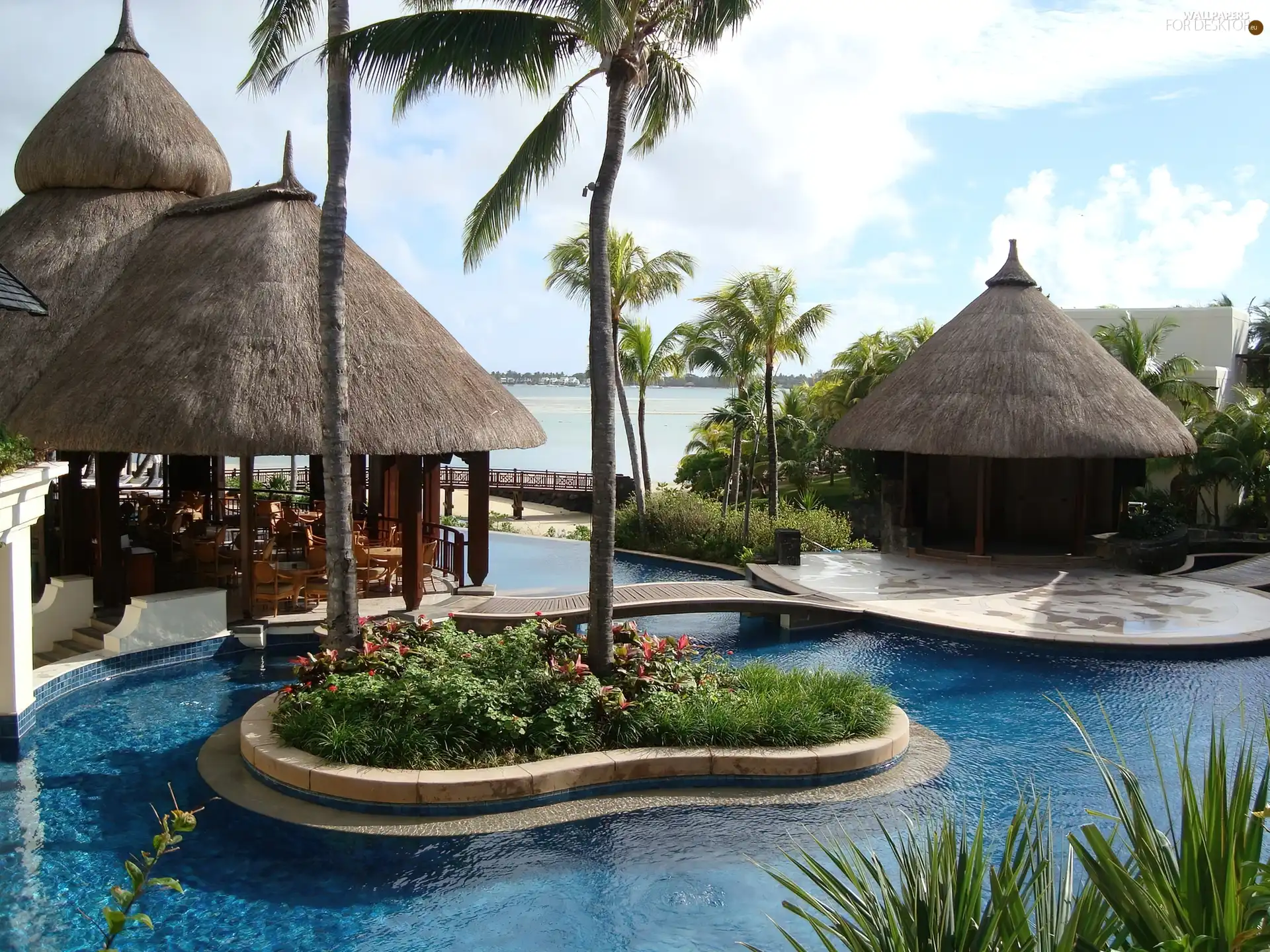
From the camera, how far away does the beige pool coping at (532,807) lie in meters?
7.31

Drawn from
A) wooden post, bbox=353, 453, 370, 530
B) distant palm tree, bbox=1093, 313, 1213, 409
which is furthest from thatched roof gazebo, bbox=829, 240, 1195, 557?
wooden post, bbox=353, 453, 370, 530

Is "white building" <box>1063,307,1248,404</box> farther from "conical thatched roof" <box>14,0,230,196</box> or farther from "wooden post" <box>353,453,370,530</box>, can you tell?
"conical thatched roof" <box>14,0,230,196</box>

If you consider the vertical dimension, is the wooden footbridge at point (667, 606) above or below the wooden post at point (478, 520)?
below

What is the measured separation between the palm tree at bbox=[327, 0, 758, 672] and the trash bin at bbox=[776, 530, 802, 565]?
8.17m

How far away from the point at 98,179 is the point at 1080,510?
16.7 meters

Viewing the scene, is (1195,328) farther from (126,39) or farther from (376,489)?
(126,39)

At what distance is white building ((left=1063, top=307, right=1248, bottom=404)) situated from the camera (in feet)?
97.0

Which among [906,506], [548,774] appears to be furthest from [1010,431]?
[548,774]

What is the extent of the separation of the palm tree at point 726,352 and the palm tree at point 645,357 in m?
2.50

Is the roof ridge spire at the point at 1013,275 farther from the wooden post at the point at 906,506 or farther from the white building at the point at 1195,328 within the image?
the white building at the point at 1195,328

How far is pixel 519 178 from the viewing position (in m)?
9.71

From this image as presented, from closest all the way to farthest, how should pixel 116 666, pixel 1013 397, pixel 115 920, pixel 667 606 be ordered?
pixel 115 920, pixel 116 666, pixel 667 606, pixel 1013 397

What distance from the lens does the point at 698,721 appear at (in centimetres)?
851

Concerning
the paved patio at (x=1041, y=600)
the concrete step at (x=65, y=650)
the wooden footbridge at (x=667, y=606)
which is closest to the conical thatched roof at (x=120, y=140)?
the concrete step at (x=65, y=650)
